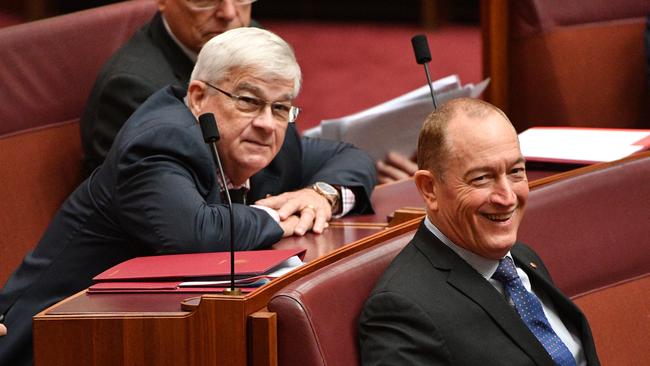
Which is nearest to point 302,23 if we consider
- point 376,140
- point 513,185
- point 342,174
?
point 376,140

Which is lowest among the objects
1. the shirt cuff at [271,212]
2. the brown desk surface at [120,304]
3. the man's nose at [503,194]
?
the brown desk surface at [120,304]

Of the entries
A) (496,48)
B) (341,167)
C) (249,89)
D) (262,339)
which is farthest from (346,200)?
(496,48)

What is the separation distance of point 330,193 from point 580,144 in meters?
0.60

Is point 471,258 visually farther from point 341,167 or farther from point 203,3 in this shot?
point 203,3

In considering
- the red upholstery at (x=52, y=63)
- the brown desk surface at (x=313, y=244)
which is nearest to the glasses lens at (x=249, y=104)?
the brown desk surface at (x=313, y=244)

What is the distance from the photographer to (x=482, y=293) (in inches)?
67.4

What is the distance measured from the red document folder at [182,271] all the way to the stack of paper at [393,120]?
0.98m

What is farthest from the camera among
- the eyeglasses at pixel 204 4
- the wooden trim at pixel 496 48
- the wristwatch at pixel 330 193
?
the wooden trim at pixel 496 48

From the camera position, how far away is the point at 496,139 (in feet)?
5.62

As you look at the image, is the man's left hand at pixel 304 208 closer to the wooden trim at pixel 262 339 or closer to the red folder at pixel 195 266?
the red folder at pixel 195 266

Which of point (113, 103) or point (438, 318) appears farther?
point (113, 103)

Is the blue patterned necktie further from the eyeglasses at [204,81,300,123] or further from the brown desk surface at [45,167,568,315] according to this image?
the eyeglasses at [204,81,300,123]

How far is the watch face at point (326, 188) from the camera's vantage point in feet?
7.76

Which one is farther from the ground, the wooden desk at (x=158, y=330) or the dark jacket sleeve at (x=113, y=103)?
the dark jacket sleeve at (x=113, y=103)
